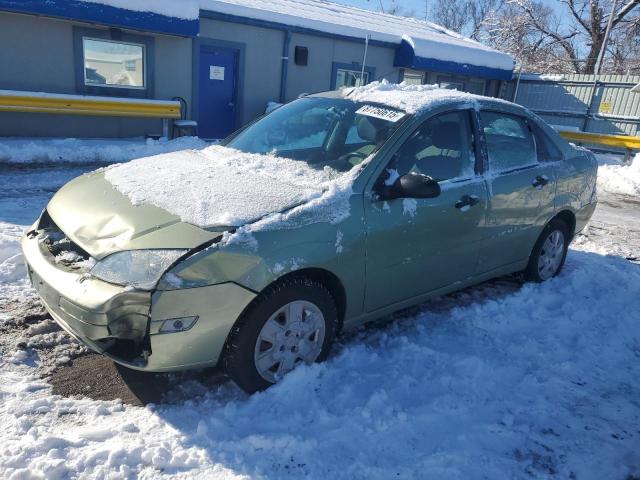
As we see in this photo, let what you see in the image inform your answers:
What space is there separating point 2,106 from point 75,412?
344 inches

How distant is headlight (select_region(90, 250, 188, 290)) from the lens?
2518mm

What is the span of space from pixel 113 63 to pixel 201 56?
1984mm

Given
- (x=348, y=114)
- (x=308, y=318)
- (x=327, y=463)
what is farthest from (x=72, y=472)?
(x=348, y=114)

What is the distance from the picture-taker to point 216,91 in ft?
41.0

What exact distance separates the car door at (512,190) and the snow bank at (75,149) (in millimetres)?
7306

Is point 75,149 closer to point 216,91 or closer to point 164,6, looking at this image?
point 164,6

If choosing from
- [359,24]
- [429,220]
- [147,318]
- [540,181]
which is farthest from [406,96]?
[359,24]

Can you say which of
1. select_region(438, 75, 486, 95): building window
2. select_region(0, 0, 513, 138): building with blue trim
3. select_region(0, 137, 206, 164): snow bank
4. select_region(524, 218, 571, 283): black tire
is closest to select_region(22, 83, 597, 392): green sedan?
select_region(524, 218, 571, 283): black tire

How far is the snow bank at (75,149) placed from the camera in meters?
8.94

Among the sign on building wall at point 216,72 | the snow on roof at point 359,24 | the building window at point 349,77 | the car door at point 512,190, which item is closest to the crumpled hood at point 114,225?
the car door at point 512,190

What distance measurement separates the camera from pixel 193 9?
10.7m

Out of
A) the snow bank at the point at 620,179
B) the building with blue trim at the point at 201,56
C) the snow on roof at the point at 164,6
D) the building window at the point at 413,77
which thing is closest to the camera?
the snow on roof at the point at 164,6

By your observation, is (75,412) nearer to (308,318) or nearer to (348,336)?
(308,318)

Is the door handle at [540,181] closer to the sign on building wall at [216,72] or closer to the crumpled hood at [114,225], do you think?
the crumpled hood at [114,225]
